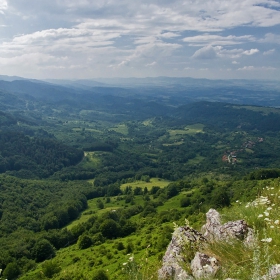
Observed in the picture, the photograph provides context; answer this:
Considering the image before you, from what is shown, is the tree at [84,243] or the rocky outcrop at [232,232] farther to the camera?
the tree at [84,243]

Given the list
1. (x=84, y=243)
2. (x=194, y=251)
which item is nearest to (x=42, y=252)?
(x=84, y=243)

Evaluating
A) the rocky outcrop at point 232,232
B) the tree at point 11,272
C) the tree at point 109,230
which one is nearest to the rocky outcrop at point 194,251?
the rocky outcrop at point 232,232

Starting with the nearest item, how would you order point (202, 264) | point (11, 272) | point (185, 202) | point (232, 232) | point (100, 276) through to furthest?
point (202, 264)
point (232, 232)
point (100, 276)
point (11, 272)
point (185, 202)

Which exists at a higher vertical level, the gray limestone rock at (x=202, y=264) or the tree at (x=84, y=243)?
the gray limestone rock at (x=202, y=264)

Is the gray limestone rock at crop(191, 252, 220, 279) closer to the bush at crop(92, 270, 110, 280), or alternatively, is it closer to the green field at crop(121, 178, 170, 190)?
the bush at crop(92, 270, 110, 280)

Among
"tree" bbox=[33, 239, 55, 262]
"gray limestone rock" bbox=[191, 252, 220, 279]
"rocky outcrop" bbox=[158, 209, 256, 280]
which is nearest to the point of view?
"gray limestone rock" bbox=[191, 252, 220, 279]

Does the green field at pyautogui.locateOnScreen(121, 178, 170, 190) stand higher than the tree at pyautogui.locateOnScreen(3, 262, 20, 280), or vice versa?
the tree at pyautogui.locateOnScreen(3, 262, 20, 280)

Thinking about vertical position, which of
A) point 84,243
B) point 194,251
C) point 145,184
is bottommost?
point 145,184

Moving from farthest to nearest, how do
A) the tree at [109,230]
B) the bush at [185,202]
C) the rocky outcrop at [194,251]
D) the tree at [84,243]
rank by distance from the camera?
the bush at [185,202]
the tree at [109,230]
the tree at [84,243]
the rocky outcrop at [194,251]

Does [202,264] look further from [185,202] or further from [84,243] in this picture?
[185,202]

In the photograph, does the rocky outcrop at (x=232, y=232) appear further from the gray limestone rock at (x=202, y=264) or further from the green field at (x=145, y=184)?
the green field at (x=145, y=184)

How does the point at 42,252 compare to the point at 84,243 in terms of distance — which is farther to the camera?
the point at 42,252

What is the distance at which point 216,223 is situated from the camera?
1249cm

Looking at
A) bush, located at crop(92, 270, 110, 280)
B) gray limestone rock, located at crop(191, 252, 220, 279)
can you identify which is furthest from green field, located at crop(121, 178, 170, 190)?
gray limestone rock, located at crop(191, 252, 220, 279)
